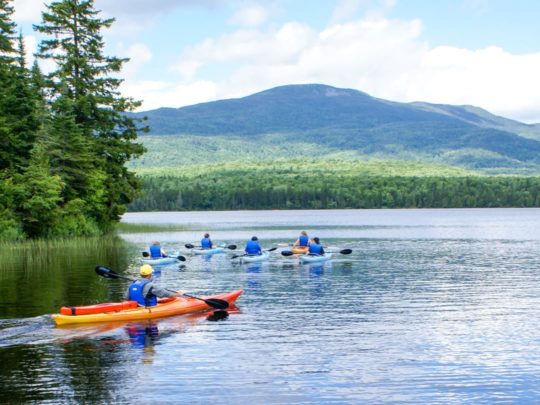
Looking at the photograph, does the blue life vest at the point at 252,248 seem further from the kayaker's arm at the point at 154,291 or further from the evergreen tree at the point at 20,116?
the kayaker's arm at the point at 154,291

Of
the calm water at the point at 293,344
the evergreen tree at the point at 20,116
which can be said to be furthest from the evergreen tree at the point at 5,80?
the calm water at the point at 293,344

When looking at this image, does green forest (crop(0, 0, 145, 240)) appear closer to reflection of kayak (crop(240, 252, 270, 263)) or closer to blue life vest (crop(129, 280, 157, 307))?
reflection of kayak (crop(240, 252, 270, 263))

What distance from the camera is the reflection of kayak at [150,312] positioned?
79.0ft

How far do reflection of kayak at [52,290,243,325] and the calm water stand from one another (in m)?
0.34

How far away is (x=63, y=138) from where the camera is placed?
6341cm

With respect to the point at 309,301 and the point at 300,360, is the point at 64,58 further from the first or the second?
the point at 300,360

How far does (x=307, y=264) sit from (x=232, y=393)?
3187 cm

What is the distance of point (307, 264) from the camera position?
4831 centimetres

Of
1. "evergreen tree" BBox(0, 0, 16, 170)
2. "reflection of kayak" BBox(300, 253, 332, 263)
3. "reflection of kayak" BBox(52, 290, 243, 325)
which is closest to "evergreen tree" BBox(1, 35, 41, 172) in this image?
"evergreen tree" BBox(0, 0, 16, 170)

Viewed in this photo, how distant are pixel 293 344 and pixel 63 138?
46.6 m

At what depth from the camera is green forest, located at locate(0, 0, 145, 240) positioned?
2211 inches

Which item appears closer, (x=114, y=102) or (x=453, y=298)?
(x=453, y=298)

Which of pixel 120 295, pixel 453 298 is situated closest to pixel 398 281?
pixel 453 298

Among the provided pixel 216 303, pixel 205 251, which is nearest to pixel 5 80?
pixel 205 251
